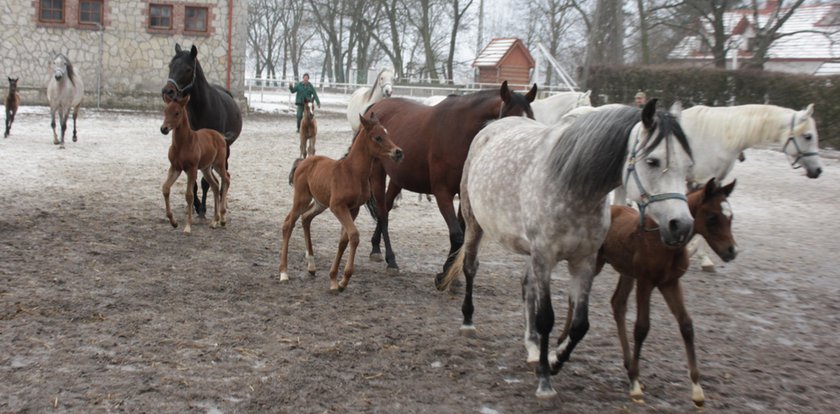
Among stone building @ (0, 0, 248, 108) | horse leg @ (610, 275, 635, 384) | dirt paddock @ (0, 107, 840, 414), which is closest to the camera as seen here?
dirt paddock @ (0, 107, 840, 414)

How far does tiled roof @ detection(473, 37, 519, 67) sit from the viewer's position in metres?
45.2

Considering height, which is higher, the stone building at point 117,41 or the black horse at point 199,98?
the stone building at point 117,41

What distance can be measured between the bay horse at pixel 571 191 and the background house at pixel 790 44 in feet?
82.9

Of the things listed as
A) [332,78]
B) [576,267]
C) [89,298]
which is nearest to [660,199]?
[576,267]

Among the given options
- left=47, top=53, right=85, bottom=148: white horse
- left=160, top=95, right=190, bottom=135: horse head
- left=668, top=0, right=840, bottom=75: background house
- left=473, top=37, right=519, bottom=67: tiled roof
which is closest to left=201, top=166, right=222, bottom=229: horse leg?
left=160, top=95, right=190, bottom=135: horse head

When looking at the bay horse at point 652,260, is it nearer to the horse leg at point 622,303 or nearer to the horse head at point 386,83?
the horse leg at point 622,303

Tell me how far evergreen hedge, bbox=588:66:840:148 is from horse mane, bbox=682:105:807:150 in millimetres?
12822

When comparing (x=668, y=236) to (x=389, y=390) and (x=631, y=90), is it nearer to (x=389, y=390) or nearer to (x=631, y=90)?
(x=389, y=390)

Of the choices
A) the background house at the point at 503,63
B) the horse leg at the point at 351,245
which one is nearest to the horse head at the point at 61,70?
the horse leg at the point at 351,245

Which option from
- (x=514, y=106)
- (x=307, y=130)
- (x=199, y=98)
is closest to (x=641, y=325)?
(x=514, y=106)

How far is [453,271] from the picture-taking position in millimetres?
5922

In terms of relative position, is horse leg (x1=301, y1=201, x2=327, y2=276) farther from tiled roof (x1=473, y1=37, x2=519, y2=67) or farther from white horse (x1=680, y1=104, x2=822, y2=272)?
tiled roof (x1=473, y1=37, x2=519, y2=67)

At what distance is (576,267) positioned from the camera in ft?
14.3

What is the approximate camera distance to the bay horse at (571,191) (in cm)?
363
